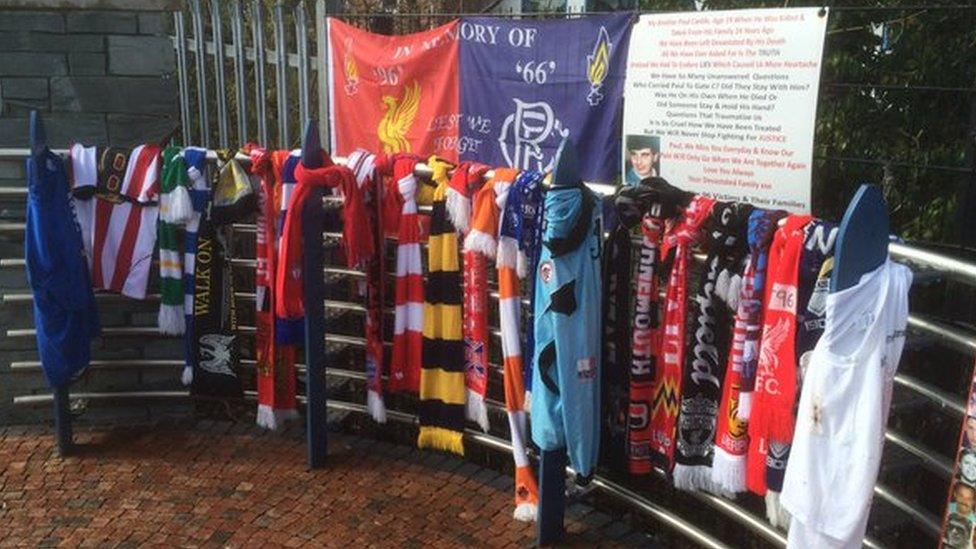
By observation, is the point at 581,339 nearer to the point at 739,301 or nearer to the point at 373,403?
the point at 739,301

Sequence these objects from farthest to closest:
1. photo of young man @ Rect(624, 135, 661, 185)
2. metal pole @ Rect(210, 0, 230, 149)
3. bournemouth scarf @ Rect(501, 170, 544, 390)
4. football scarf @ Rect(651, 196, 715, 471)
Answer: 1. metal pole @ Rect(210, 0, 230, 149)
2. photo of young man @ Rect(624, 135, 661, 185)
3. bournemouth scarf @ Rect(501, 170, 544, 390)
4. football scarf @ Rect(651, 196, 715, 471)

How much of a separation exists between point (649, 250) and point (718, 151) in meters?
1.02

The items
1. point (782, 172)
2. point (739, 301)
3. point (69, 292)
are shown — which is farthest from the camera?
point (69, 292)

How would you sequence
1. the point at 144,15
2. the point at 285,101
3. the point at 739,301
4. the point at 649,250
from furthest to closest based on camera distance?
the point at 285,101
the point at 144,15
the point at 649,250
the point at 739,301

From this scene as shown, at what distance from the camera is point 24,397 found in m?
5.23

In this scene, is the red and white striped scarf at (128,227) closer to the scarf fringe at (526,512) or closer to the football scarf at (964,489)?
the scarf fringe at (526,512)

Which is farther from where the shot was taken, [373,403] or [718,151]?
[373,403]

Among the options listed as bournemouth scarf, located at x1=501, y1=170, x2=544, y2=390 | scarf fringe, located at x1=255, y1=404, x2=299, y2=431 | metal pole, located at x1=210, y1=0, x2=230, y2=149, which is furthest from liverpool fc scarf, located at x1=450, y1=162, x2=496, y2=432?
metal pole, located at x1=210, y1=0, x2=230, y2=149

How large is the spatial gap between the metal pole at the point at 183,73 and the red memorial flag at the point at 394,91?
1049 mm

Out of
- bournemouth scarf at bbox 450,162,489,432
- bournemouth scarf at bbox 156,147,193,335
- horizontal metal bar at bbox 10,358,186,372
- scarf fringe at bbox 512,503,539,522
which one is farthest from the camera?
horizontal metal bar at bbox 10,358,186,372

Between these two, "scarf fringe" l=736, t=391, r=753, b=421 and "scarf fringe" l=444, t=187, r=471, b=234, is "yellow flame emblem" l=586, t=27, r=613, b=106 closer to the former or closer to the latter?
"scarf fringe" l=444, t=187, r=471, b=234

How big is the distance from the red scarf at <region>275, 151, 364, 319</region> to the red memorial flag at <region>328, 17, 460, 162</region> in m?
1.72

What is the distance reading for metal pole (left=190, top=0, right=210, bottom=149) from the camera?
6.40 m

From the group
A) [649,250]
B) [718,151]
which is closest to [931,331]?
[649,250]
